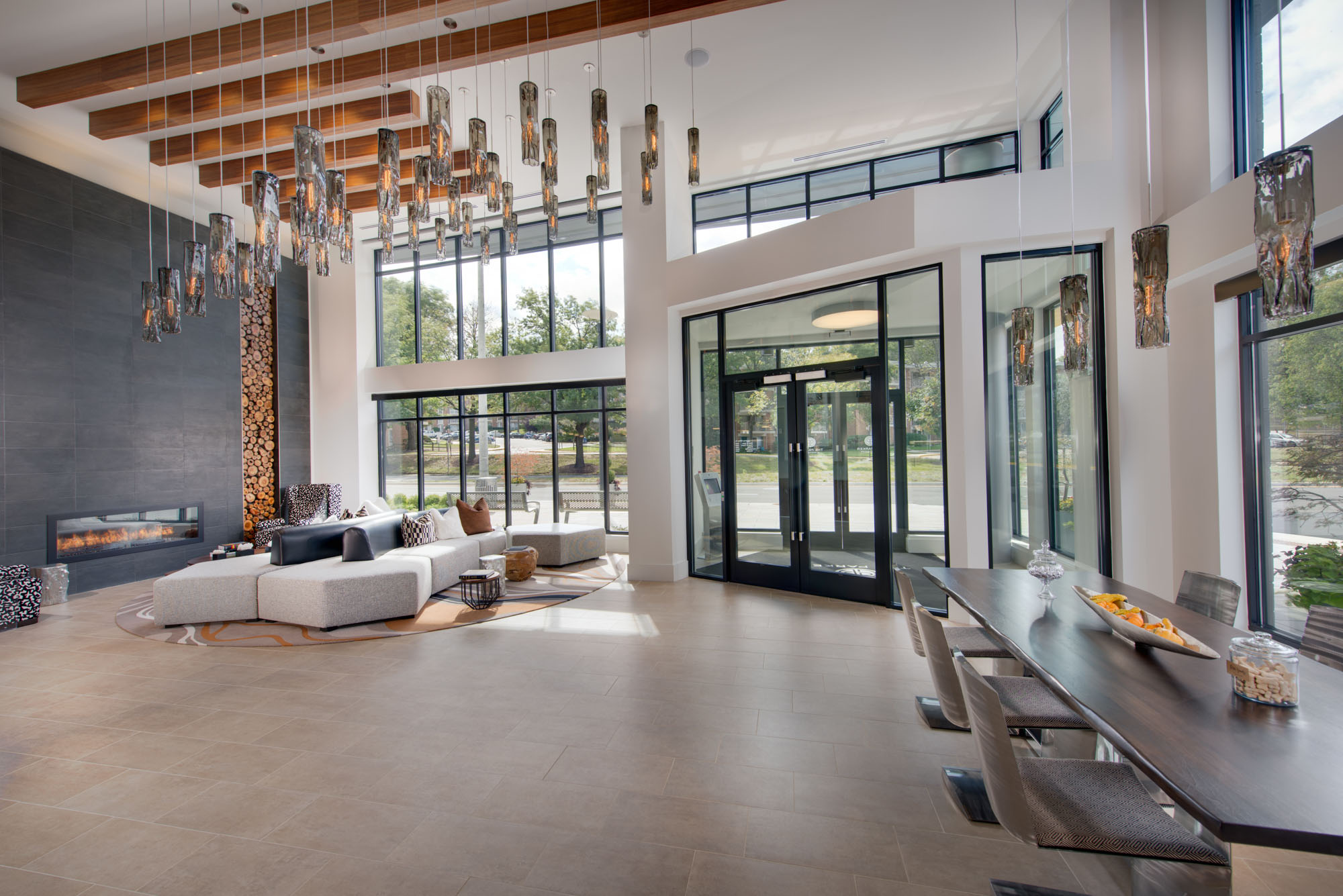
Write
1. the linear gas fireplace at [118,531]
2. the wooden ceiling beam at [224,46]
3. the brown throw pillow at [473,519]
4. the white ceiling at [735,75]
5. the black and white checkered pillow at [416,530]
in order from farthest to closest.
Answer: the brown throw pillow at [473,519]
the black and white checkered pillow at [416,530]
the linear gas fireplace at [118,531]
the white ceiling at [735,75]
the wooden ceiling beam at [224,46]

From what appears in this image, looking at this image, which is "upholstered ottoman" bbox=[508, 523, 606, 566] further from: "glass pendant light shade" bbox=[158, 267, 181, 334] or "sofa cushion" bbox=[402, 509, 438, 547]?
"glass pendant light shade" bbox=[158, 267, 181, 334]

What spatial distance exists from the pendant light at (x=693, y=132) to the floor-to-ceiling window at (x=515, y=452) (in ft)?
12.9

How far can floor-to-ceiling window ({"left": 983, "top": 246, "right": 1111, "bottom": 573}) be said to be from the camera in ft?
16.1

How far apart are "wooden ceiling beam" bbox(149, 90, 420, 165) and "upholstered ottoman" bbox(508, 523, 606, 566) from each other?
4.92 m

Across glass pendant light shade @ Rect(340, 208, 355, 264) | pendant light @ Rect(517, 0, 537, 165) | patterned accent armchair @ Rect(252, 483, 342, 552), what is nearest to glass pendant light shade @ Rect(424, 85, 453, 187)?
pendant light @ Rect(517, 0, 537, 165)

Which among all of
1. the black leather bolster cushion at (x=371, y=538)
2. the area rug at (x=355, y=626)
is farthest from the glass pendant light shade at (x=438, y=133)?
the area rug at (x=355, y=626)

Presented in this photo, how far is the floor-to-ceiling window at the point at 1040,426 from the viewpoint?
4.91 meters

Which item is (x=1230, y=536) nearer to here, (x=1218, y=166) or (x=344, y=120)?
(x=1218, y=166)

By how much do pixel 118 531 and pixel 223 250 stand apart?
17.8 feet

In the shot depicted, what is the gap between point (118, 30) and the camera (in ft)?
16.3

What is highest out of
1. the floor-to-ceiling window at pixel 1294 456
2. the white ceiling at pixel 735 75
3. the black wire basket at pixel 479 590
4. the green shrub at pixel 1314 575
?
the white ceiling at pixel 735 75

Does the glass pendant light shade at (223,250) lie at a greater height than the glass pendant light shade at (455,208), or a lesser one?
lesser

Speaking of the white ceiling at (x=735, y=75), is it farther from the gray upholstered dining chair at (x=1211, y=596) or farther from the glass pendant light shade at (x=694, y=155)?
the gray upholstered dining chair at (x=1211, y=596)

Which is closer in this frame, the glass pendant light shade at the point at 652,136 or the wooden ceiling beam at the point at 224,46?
the glass pendant light shade at the point at 652,136
